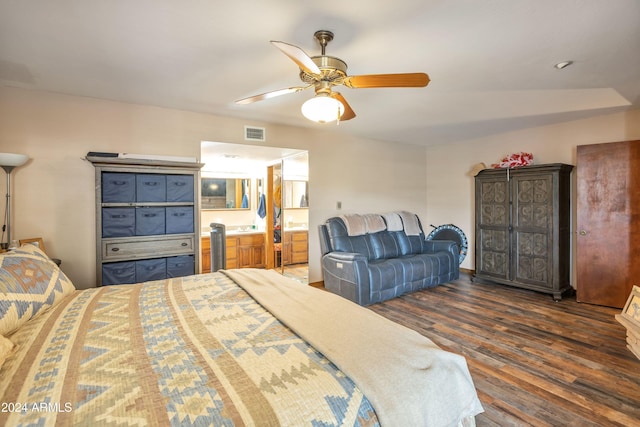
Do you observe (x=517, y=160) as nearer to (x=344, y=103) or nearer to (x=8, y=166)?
(x=344, y=103)

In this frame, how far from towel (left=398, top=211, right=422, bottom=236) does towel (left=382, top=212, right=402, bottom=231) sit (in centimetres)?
10

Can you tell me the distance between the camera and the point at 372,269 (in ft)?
12.4

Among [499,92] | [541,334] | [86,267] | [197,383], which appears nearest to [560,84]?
[499,92]

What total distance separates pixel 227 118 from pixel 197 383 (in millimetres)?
3496

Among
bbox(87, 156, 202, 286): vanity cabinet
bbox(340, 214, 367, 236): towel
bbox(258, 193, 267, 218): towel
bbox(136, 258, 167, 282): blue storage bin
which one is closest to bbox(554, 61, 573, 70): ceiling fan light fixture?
bbox(340, 214, 367, 236): towel

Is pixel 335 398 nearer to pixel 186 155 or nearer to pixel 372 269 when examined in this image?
pixel 372 269

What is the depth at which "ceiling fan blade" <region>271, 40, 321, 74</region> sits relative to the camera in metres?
1.47

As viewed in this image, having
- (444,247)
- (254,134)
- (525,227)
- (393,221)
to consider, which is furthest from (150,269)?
(525,227)

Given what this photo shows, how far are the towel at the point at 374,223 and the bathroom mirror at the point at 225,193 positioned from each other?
2.64 metres

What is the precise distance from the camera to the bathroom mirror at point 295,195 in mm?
6258

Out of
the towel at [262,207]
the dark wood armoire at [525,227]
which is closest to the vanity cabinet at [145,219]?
the towel at [262,207]

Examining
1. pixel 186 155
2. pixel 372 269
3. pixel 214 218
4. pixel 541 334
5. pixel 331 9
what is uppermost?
pixel 331 9

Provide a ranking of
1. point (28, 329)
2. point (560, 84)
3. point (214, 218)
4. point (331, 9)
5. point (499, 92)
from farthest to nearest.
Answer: point (214, 218), point (499, 92), point (560, 84), point (331, 9), point (28, 329)

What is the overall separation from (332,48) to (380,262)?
111 inches
